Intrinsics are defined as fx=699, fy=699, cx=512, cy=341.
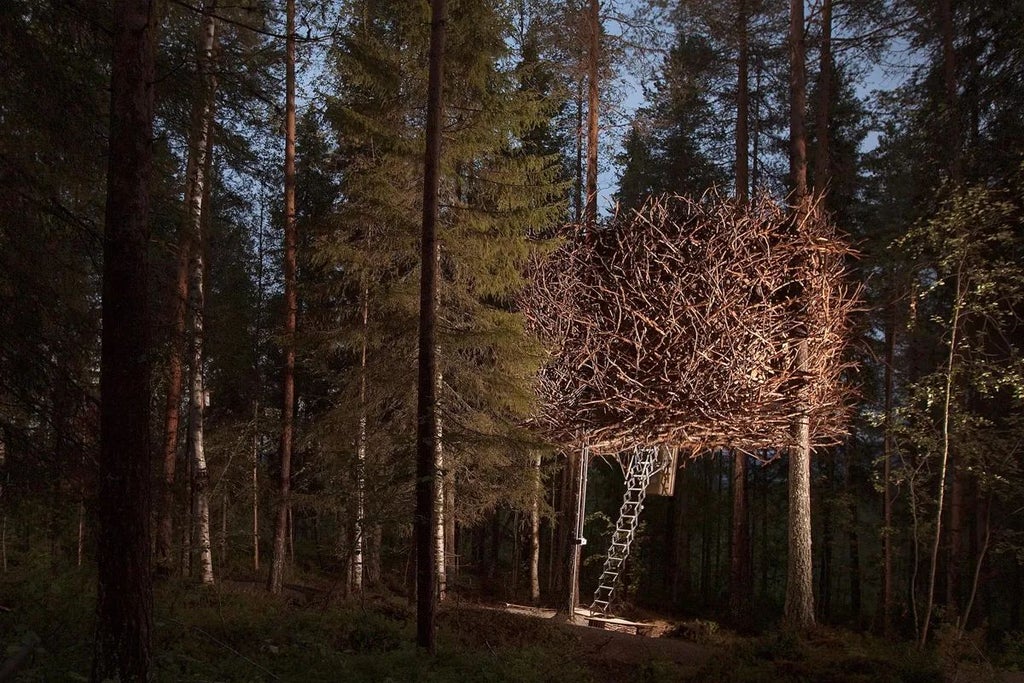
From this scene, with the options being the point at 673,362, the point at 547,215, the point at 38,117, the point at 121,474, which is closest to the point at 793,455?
the point at 673,362

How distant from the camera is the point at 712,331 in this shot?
7645 mm

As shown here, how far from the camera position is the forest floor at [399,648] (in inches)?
224

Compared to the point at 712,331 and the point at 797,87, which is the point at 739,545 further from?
the point at 797,87

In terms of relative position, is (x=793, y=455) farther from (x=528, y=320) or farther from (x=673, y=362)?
(x=528, y=320)

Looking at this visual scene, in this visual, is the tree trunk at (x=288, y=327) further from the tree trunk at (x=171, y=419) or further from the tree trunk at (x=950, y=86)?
the tree trunk at (x=950, y=86)

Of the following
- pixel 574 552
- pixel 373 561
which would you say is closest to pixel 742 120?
pixel 574 552

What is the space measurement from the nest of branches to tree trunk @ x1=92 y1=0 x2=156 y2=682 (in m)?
5.08

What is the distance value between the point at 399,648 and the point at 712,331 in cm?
467

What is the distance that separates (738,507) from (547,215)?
24.4 feet

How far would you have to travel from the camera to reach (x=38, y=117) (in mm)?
5121

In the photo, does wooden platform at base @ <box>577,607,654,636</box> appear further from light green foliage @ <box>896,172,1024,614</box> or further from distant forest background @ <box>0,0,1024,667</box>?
light green foliage @ <box>896,172,1024,614</box>

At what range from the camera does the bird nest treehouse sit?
25.3 feet

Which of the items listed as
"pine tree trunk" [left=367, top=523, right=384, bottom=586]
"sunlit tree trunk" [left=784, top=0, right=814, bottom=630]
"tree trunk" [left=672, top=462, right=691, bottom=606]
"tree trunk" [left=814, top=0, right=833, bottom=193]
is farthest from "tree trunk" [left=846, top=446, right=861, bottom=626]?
"pine tree trunk" [left=367, top=523, right=384, bottom=586]

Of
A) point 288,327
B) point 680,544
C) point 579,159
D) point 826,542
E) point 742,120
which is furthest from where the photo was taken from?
point 680,544
